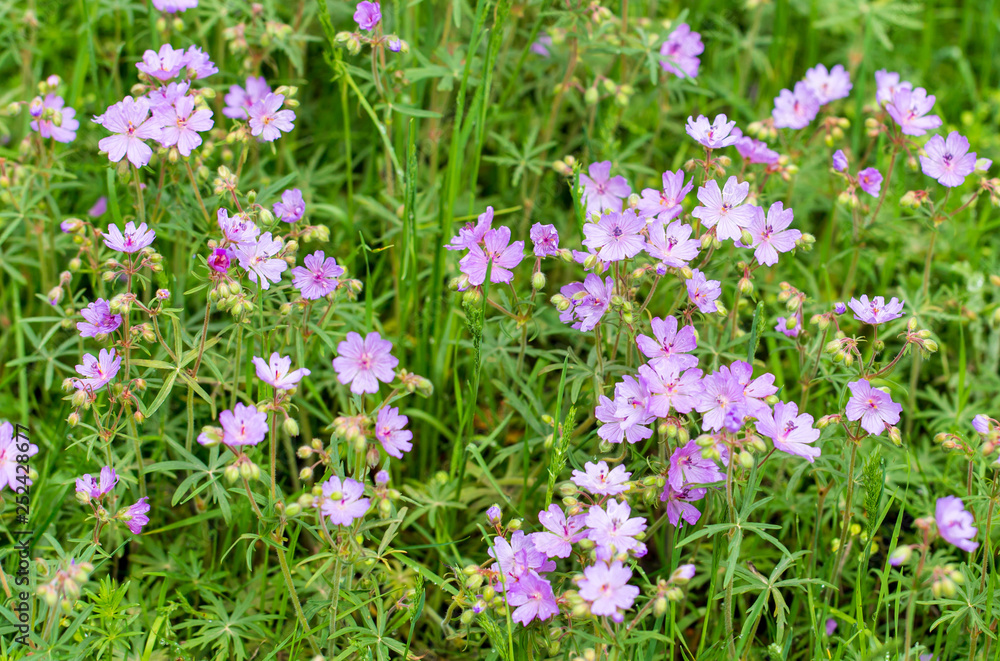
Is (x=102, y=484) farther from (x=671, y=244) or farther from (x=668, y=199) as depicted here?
(x=668, y=199)

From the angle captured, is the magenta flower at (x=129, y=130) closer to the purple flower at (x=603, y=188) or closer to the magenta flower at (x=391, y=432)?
the magenta flower at (x=391, y=432)

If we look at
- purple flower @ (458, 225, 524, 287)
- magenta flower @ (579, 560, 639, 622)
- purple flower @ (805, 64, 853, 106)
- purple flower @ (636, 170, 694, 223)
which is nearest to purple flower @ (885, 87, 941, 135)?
purple flower @ (805, 64, 853, 106)

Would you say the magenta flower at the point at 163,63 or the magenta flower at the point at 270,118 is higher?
the magenta flower at the point at 163,63


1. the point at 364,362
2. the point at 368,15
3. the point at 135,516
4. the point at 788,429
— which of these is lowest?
the point at 135,516

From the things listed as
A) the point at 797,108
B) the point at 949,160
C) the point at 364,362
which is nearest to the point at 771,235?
the point at 949,160

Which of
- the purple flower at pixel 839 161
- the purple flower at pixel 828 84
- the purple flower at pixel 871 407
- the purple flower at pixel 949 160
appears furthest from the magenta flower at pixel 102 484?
the purple flower at pixel 828 84

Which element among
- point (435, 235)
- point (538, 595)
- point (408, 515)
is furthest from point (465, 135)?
point (538, 595)

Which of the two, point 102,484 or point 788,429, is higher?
point 788,429
